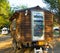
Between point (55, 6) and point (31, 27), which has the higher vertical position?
point (55, 6)

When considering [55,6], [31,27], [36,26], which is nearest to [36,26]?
[36,26]

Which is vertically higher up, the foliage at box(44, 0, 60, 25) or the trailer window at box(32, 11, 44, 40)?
the foliage at box(44, 0, 60, 25)

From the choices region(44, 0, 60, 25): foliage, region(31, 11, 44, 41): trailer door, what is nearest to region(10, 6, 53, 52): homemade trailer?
region(31, 11, 44, 41): trailer door

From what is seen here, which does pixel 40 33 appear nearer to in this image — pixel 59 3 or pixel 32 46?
pixel 32 46

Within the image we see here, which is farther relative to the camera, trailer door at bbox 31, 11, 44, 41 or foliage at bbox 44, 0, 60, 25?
foliage at bbox 44, 0, 60, 25

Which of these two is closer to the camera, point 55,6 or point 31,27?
point 31,27

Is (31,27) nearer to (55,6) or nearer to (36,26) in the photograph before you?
(36,26)

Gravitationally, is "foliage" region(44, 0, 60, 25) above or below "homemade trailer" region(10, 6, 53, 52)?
above

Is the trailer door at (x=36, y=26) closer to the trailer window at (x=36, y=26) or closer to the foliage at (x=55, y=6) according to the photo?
the trailer window at (x=36, y=26)

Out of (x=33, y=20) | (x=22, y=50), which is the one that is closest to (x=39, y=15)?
(x=33, y=20)

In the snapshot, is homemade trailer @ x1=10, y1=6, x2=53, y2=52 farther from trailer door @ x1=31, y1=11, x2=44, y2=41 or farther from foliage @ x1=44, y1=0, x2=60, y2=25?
foliage @ x1=44, y1=0, x2=60, y2=25

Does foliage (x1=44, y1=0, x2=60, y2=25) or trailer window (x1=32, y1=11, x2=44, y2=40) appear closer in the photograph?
trailer window (x1=32, y1=11, x2=44, y2=40)

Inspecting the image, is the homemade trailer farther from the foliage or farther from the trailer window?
the foliage

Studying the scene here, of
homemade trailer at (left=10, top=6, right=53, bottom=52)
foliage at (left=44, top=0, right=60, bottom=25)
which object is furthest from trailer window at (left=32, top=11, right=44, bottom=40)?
foliage at (left=44, top=0, right=60, bottom=25)
